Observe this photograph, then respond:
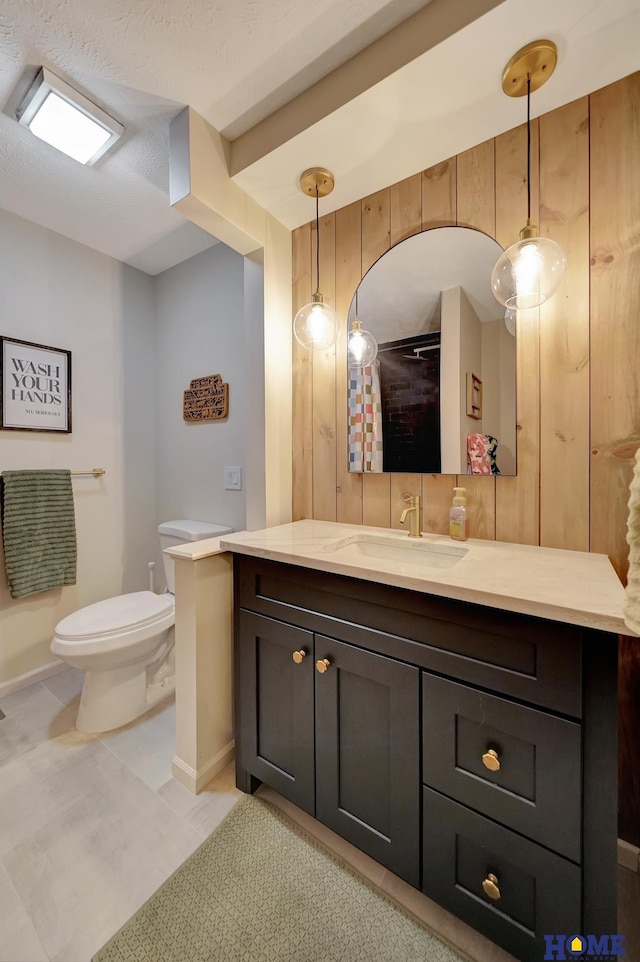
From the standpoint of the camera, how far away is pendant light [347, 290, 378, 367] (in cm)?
147

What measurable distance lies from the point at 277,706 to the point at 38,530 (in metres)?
1.59

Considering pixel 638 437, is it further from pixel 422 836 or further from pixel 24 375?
pixel 24 375

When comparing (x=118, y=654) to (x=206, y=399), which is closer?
(x=118, y=654)

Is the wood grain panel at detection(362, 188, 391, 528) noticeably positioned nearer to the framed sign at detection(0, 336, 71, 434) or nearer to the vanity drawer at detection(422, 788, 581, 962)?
the vanity drawer at detection(422, 788, 581, 962)

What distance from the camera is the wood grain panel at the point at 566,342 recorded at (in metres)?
1.08

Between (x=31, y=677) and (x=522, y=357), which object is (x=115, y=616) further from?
(x=522, y=357)

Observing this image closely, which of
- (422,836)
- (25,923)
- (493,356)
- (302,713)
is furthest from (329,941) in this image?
(493,356)

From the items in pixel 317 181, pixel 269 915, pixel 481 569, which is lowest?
pixel 269 915

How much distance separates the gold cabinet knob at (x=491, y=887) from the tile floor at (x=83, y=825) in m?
0.84

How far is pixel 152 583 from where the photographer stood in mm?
2406

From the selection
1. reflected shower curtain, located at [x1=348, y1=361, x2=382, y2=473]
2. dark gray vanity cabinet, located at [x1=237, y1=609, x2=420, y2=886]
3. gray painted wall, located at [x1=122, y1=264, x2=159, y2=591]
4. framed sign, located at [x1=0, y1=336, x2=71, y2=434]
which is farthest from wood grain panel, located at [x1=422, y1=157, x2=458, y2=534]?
framed sign, located at [x1=0, y1=336, x2=71, y2=434]

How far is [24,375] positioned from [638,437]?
8.62 ft

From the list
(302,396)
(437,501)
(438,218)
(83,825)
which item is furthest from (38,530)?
(438,218)

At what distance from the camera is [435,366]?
4.41 ft
